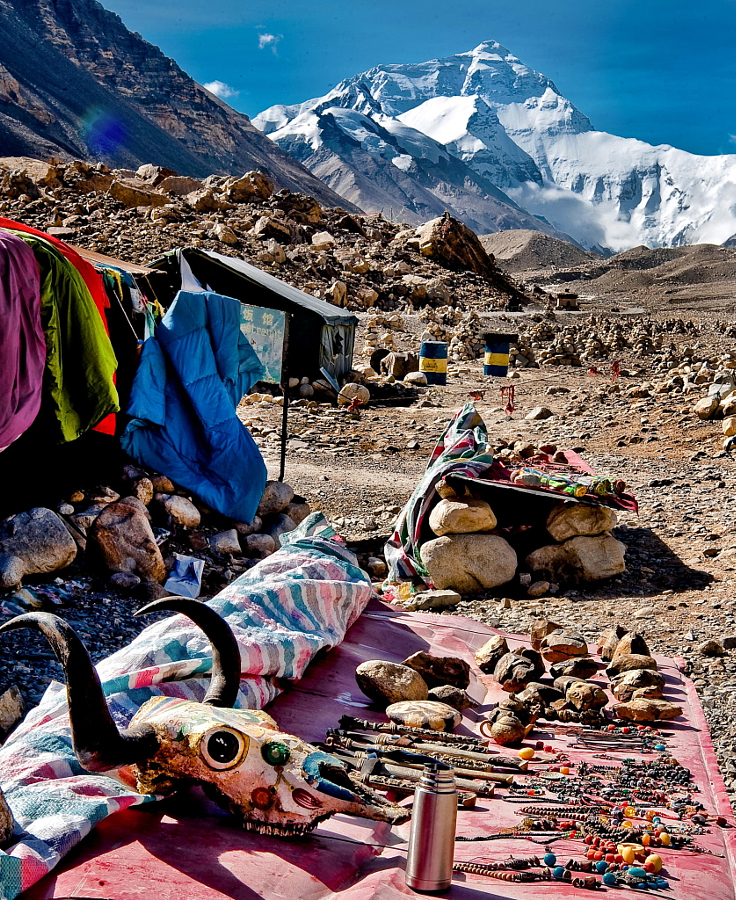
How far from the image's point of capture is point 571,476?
5.99 metres

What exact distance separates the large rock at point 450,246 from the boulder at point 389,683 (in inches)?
1102

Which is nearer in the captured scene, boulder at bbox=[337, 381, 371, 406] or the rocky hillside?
boulder at bbox=[337, 381, 371, 406]

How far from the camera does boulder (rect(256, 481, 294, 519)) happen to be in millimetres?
6520

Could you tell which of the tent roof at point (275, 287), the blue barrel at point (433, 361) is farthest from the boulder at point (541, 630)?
the blue barrel at point (433, 361)

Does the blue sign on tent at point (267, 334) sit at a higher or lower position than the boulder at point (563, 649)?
higher

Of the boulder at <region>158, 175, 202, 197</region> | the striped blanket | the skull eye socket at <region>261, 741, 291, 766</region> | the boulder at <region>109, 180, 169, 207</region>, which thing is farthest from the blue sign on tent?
the boulder at <region>158, 175, 202, 197</region>

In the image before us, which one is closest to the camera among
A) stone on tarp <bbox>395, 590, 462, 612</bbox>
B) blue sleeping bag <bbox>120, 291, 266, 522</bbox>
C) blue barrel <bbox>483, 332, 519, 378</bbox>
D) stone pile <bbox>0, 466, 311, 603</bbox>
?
stone pile <bbox>0, 466, 311, 603</bbox>

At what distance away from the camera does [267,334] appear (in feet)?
23.0

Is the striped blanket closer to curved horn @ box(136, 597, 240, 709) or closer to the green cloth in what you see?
curved horn @ box(136, 597, 240, 709)

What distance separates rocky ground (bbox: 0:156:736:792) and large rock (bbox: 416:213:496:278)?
6529mm

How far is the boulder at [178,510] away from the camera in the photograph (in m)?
5.75

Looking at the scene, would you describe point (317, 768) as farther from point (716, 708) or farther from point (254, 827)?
point (716, 708)

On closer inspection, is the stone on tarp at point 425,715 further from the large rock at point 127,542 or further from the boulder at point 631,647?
the large rock at point 127,542

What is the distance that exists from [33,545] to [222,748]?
269cm
